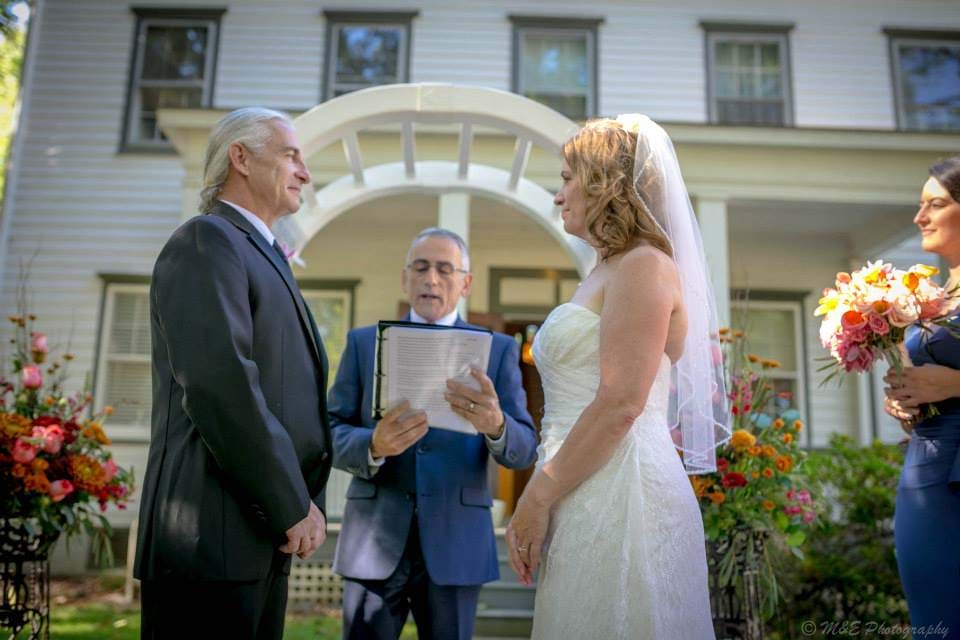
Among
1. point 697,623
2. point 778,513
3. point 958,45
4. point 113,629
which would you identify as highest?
point 958,45

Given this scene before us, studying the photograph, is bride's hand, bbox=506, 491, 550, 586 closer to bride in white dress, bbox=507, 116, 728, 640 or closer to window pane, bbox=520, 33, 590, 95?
bride in white dress, bbox=507, 116, 728, 640

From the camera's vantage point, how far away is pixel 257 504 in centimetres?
195

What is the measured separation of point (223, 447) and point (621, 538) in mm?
1108

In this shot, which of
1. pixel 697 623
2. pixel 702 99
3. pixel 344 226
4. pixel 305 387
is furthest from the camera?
pixel 702 99

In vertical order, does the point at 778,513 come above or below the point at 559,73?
below

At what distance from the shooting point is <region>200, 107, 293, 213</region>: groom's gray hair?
2.38m

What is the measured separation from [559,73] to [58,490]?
8.70m

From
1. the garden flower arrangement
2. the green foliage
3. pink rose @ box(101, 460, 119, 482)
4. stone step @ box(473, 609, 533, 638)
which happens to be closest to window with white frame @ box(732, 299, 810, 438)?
the green foliage

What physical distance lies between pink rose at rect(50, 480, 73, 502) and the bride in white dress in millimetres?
2549

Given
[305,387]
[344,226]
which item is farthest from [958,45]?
[305,387]

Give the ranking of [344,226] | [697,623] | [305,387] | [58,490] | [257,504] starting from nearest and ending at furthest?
[257,504] < [697,623] < [305,387] < [58,490] < [344,226]

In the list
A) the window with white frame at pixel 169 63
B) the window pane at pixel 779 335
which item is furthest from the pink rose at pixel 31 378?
the window pane at pixel 779 335

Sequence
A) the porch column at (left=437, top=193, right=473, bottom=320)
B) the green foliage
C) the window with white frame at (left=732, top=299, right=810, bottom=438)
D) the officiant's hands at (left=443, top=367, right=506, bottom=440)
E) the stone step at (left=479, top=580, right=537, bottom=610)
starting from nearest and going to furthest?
the officiant's hands at (left=443, top=367, right=506, bottom=440) → the green foliage → the stone step at (left=479, top=580, right=537, bottom=610) → the porch column at (left=437, top=193, right=473, bottom=320) → the window with white frame at (left=732, top=299, right=810, bottom=438)

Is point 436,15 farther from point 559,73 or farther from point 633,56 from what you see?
point 633,56
